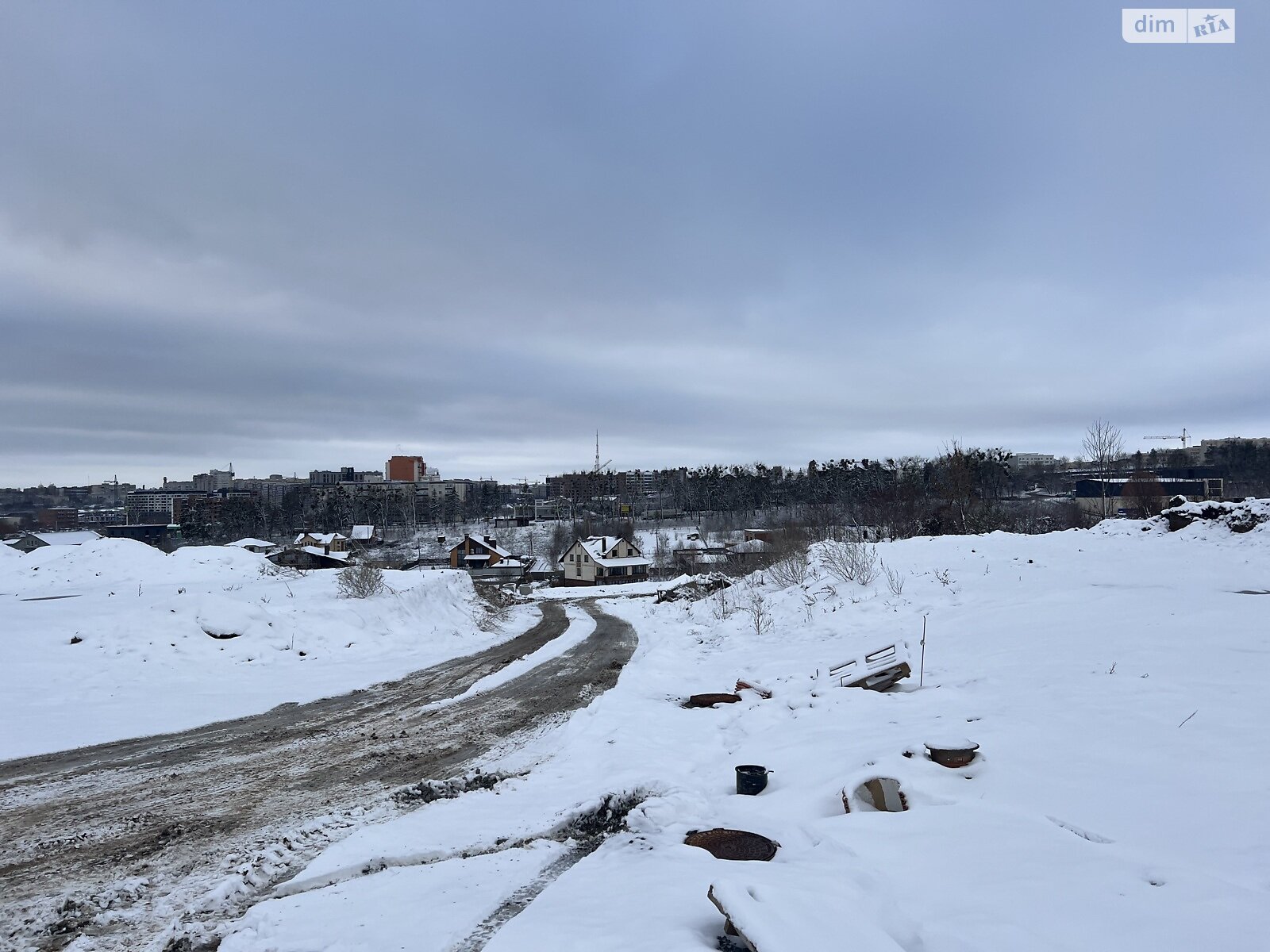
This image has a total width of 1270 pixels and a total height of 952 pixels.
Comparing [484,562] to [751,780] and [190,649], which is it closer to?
[190,649]

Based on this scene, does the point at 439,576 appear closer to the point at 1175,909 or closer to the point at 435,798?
the point at 435,798

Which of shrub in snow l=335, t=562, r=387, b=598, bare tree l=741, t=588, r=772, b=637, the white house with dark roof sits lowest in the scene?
the white house with dark roof

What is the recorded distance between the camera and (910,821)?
223 inches

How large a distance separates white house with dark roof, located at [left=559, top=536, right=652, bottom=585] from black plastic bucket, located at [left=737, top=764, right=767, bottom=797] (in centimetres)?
5660

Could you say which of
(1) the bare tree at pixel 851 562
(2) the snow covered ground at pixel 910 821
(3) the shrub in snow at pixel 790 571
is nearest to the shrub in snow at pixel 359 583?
(2) the snow covered ground at pixel 910 821

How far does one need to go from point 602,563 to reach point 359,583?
4325 centimetres

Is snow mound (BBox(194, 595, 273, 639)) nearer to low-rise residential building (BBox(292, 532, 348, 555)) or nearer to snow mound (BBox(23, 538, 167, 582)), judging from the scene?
snow mound (BBox(23, 538, 167, 582))

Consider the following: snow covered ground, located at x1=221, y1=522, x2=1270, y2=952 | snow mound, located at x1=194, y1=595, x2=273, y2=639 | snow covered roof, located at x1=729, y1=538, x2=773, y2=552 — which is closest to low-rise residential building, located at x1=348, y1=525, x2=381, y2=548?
snow covered roof, located at x1=729, y1=538, x2=773, y2=552

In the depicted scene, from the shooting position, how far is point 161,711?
38.6 feet

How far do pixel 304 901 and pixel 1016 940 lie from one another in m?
5.08

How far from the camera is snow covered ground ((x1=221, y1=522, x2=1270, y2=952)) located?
163 inches

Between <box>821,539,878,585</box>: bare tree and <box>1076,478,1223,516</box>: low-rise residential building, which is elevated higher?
<box>1076,478,1223,516</box>: low-rise residential building

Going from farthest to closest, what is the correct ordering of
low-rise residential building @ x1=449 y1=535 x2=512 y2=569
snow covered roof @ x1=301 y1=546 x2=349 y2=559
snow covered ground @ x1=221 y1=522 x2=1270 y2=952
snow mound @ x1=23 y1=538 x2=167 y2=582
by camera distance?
low-rise residential building @ x1=449 y1=535 x2=512 y2=569 < snow covered roof @ x1=301 y1=546 x2=349 y2=559 < snow mound @ x1=23 y1=538 x2=167 y2=582 < snow covered ground @ x1=221 y1=522 x2=1270 y2=952

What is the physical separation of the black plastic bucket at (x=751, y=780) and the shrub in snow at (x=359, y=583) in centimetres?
Result: 1867
